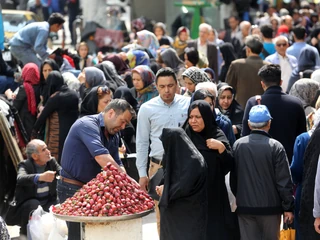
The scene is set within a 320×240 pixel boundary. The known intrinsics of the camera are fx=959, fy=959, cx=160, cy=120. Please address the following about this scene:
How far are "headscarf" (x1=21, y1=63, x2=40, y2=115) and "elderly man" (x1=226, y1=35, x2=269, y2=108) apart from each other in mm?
2614

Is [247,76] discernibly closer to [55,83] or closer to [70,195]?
[55,83]

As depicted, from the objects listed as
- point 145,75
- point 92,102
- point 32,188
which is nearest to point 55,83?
point 145,75

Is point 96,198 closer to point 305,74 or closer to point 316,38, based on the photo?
point 305,74

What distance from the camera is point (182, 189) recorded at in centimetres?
796

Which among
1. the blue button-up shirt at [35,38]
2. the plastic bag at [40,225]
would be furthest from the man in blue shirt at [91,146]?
the blue button-up shirt at [35,38]

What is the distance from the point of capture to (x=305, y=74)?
13070mm

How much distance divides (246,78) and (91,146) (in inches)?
A: 191

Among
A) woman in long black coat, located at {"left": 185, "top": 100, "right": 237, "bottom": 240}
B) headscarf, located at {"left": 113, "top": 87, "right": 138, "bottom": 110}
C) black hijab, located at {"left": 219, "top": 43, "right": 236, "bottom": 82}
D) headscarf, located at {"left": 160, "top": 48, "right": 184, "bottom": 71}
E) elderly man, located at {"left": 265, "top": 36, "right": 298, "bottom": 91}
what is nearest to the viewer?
woman in long black coat, located at {"left": 185, "top": 100, "right": 237, "bottom": 240}

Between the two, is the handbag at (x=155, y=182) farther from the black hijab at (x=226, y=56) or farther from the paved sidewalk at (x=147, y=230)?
the black hijab at (x=226, y=56)

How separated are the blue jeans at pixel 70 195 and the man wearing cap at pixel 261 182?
1455 mm

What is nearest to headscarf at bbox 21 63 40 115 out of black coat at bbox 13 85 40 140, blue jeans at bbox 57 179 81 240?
black coat at bbox 13 85 40 140

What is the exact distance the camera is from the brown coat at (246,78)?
41.8ft

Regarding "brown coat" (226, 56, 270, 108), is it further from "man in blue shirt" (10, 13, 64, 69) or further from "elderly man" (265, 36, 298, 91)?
"man in blue shirt" (10, 13, 64, 69)

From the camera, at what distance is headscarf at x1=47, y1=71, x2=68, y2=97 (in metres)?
11.8
